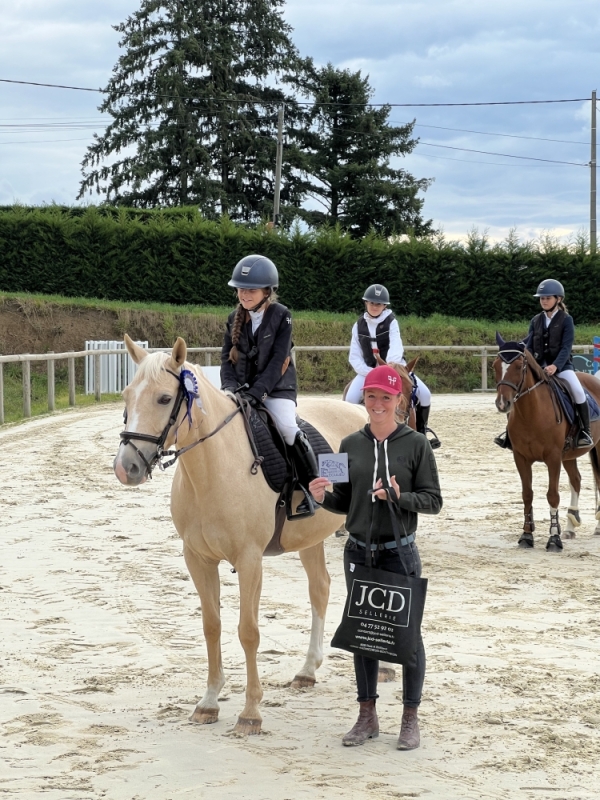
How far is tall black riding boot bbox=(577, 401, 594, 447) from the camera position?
10266mm

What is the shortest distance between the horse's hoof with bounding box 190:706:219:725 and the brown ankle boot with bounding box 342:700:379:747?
69 cm

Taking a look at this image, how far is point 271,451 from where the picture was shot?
17.1 ft

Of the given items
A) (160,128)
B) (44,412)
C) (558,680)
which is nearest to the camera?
(558,680)

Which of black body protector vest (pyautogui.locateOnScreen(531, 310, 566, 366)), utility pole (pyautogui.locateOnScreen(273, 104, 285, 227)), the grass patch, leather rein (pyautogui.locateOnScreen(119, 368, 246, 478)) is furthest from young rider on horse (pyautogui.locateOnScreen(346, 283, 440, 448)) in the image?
utility pole (pyautogui.locateOnScreen(273, 104, 285, 227))

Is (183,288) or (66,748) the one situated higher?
(183,288)

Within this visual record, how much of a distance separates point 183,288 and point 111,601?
23.4 m

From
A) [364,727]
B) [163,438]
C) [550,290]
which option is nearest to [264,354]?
[163,438]

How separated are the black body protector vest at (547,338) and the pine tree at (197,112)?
1297 inches

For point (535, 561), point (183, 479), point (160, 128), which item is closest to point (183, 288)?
point (160, 128)

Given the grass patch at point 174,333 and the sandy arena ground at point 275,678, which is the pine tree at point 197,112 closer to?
the grass patch at point 174,333

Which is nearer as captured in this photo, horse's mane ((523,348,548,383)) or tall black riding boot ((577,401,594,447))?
horse's mane ((523,348,548,383))

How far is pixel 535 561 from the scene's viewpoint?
888 cm

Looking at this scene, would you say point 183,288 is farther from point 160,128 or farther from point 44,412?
point 160,128

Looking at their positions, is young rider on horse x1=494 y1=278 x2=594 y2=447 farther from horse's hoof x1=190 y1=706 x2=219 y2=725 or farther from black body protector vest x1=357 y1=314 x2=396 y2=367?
horse's hoof x1=190 y1=706 x2=219 y2=725
